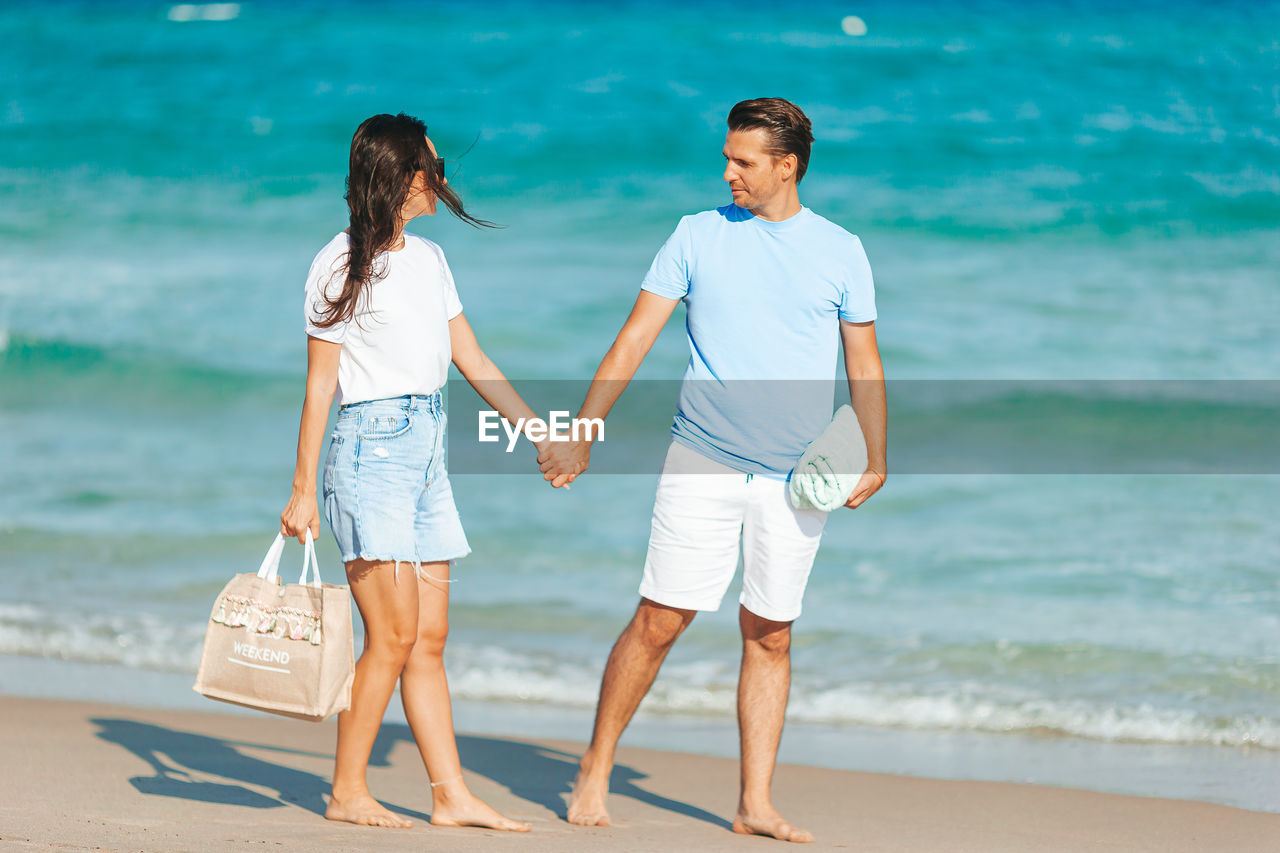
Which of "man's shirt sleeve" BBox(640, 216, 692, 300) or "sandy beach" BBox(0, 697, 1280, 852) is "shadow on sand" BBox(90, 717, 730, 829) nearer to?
"sandy beach" BBox(0, 697, 1280, 852)

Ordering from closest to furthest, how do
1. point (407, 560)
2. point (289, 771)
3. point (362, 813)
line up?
point (407, 560)
point (362, 813)
point (289, 771)

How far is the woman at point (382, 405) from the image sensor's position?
289cm

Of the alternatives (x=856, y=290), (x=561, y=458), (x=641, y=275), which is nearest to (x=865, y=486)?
(x=856, y=290)

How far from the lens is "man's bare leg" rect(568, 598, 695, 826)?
10.7 ft

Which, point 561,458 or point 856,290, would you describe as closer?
A: point 856,290

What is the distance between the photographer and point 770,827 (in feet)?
10.5

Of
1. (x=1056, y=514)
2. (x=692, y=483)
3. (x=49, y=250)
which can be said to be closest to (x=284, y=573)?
(x=692, y=483)

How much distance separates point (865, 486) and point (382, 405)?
1195 mm

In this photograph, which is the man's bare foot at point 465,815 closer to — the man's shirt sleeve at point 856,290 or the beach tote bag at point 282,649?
the beach tote bag at point 282,649

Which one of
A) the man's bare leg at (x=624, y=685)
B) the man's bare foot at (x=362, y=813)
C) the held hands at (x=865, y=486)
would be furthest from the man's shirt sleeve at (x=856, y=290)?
the man's bare foot at (x=362, y=813)

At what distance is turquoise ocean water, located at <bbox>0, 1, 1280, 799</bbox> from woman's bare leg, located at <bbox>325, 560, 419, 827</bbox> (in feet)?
5.96

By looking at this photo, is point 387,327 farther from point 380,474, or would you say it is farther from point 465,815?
point 465,815

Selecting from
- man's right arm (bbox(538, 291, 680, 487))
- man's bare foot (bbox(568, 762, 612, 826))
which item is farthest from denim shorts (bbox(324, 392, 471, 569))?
man's bare foot (bbox(568, 762, 612, 826))

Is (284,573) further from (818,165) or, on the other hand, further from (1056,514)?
(818,165)
